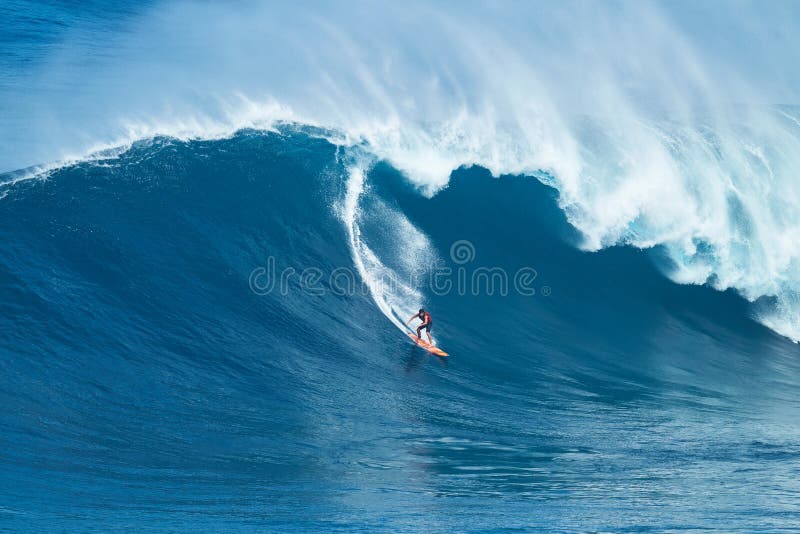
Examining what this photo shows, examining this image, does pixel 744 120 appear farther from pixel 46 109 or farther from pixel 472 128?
pixel 46 109

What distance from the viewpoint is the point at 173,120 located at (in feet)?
58.0

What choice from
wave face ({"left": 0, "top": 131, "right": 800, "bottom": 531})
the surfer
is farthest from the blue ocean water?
the surfer

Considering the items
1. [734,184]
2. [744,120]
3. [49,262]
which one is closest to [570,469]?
[49,262]

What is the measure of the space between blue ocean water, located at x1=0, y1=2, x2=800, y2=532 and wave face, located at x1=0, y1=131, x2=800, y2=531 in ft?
0.14

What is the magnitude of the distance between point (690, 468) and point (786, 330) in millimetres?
7867

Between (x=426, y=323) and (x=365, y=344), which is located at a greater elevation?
(x=426, y=323)

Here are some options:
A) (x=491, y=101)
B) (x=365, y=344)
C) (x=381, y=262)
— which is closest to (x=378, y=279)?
(x=381, y=262)

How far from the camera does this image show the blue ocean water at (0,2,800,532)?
31.0ft

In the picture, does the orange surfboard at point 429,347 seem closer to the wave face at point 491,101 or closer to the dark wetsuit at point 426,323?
the dark wetsuit at point 426,323

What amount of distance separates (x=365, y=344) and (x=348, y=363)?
2.24 ft

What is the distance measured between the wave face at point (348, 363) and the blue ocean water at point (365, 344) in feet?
0.14

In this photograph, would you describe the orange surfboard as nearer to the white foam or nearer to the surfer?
the surfer

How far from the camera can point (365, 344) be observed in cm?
1355

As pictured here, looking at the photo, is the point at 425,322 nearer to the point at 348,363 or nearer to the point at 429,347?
the point at 429,347
